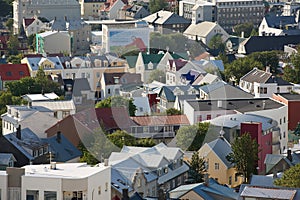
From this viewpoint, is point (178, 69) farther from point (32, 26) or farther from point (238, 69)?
point (32, 26)

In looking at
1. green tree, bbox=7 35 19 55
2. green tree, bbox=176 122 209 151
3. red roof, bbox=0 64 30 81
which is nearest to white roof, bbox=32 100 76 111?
green tree, bbox=176 122 209 151

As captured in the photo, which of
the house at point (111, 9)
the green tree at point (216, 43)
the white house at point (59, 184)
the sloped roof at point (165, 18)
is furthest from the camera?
the house at point (111, 9)

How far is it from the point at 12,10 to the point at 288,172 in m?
23.1

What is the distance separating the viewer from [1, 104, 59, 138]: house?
49.4ft

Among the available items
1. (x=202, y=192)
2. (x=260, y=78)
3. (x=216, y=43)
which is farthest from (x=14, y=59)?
(x=202, y=192)

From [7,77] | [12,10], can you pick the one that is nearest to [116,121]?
[7,77]

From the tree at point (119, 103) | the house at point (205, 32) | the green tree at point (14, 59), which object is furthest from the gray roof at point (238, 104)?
the house at point (205, 32)

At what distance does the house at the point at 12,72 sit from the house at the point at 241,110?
5415mm

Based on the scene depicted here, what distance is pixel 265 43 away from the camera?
2650cm

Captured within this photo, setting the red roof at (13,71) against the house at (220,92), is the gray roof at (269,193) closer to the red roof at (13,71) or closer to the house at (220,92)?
the house at (220,92)

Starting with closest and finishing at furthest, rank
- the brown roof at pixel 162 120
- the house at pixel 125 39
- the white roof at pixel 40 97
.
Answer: the brown roof at pixel 162 120
the white roof at pixel 40 97
the house at pixel 125 39

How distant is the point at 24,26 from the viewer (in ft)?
97.0

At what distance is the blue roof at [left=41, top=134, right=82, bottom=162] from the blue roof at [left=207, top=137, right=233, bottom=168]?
1.58 meters

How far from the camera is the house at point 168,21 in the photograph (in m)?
30.5
